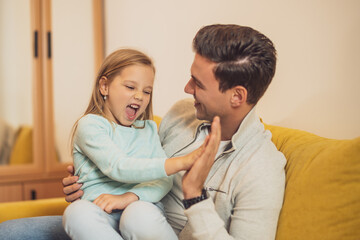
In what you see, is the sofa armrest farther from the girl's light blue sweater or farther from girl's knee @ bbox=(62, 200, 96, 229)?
girl's knee @ bbox=(62, 200, 96, 229)

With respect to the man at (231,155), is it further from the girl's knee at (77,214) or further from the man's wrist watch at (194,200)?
the girl's knee at (77,214)

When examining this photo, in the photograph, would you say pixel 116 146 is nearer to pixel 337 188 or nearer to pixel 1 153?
pixel 337 188

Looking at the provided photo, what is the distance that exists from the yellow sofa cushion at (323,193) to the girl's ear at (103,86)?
0.69 m

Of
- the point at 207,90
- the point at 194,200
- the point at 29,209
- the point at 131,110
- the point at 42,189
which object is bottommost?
the point at 42,189

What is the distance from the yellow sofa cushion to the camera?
907mm

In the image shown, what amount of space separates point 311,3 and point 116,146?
32.9 inches

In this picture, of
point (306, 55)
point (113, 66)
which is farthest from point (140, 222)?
point (306, 55)

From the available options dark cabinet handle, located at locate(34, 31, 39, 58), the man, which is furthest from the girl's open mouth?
dark cabinet handle, located at locate(34, 31, 39, 58)

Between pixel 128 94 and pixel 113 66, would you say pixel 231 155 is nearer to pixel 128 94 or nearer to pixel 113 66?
pixel 128 94

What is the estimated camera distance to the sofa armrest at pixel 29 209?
174 centimetres

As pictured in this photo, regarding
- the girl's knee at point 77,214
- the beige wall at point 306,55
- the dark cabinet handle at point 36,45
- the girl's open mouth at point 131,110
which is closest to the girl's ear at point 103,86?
the girl's open mouth at point 131,110

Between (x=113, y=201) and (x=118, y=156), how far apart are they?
134 millimetres

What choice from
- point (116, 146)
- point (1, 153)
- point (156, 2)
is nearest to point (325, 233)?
point (116, 146)

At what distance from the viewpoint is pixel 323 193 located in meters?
0.96
